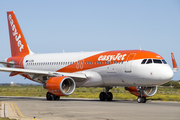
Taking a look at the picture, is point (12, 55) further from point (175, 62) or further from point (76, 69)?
point (175, 62)

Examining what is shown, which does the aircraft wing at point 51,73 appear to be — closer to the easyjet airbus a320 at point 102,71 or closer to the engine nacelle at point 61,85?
the easyjet airbus a320 at point 102,71

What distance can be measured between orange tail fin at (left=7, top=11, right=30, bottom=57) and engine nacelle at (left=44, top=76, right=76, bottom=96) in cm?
1021

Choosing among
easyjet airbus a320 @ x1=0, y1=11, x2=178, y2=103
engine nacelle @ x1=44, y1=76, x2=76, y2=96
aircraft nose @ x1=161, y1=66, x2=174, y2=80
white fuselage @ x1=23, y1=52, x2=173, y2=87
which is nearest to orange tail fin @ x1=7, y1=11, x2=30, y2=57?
easyjet airbus a320 @ x1=0, y1=11, x2=178, y2=103

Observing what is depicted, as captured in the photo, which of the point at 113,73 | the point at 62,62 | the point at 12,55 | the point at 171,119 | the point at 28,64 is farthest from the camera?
the point at 12,55

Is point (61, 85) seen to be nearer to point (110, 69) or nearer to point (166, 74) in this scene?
point (110, 69)

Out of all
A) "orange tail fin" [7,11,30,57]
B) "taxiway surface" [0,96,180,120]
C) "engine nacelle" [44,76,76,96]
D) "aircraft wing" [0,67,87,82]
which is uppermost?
"orange tail fin" [7,11,30,57]

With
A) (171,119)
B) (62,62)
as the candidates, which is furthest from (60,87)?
(171,119)

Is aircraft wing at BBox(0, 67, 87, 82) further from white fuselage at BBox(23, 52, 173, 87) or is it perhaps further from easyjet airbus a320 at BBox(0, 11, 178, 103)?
white fuselage at BBox(23, 52, 173, 87)

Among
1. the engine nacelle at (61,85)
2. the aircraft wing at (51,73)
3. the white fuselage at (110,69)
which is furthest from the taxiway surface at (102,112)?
the aircraft wing at (51,73)

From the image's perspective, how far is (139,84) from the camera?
88.8 feet

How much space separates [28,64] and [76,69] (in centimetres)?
713

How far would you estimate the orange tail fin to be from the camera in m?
38.3

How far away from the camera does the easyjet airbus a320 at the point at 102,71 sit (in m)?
26.2

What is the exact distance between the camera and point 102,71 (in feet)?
95.3
